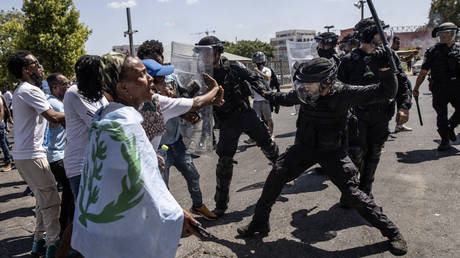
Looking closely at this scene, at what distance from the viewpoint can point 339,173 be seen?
3236 mm

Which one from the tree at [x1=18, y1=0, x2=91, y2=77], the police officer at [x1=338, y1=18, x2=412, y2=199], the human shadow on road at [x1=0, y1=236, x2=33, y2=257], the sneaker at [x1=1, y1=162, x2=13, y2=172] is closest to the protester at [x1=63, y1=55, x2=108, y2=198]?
the human shadow on road at [x1=0, y1=236, x2=33, y2=257]

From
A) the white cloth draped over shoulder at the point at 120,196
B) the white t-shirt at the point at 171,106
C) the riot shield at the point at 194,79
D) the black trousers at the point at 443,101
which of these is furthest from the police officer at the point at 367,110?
the white cloth draped over shoulder at the point at 120,196

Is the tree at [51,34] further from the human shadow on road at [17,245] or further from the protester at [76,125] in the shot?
the protester at [76,125]

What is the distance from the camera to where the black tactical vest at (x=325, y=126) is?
322cm

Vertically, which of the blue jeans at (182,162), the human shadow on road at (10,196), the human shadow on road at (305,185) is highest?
the blue jeans at (182,162)

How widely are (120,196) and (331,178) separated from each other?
2.20m

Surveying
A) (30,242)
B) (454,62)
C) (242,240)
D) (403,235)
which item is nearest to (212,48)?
(242,240)

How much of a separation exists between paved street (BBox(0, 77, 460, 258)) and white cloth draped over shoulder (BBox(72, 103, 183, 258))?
183 centimetres

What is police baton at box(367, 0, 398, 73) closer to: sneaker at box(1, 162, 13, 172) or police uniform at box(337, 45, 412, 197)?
police uniform at box(337, 45, 412, 197)

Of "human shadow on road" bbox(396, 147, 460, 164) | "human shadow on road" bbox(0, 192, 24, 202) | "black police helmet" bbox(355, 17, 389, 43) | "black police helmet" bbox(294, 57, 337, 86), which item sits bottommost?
"human shadow on road" bbox(0, 192, 24, 202)

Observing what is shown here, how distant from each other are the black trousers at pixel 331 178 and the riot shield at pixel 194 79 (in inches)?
37.4

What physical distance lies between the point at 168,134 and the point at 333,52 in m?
4.21

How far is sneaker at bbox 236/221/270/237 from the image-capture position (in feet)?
11.8

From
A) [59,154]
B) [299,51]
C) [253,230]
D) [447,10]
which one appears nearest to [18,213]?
[59,154]
